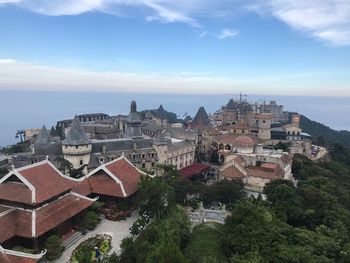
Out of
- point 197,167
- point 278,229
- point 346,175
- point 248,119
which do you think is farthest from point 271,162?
point 248,119

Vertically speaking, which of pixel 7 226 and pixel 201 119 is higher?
pixel 201 119

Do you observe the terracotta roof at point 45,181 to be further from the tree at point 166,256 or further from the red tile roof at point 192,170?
the red tile roof at point 192,170

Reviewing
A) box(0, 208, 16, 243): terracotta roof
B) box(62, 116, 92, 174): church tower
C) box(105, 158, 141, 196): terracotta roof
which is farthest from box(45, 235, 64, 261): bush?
box(62, 116, 92, 174): church tower

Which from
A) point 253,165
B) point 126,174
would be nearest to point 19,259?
point 126,174

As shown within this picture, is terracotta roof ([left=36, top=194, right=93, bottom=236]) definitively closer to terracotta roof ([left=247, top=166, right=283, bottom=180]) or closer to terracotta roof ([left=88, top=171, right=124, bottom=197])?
terracotta roof ([left=88, top=171, right=124, bottom=197])

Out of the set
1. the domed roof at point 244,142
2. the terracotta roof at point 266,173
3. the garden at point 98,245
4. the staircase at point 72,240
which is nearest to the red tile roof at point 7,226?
the staircase at point 72,240

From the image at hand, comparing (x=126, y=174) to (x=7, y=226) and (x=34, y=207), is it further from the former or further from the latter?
(x=7, y=226)

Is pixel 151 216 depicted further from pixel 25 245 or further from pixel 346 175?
pixel 346 175
